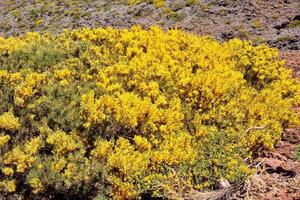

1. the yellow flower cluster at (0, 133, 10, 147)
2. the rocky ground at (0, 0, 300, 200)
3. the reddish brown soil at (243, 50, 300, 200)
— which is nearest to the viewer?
the reddish brown soil at (243, 50, 300, 200)

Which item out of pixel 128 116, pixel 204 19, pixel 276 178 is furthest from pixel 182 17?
pixel 276 178

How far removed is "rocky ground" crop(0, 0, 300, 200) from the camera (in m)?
9.49

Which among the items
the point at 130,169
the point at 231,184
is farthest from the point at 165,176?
the point at 231,184

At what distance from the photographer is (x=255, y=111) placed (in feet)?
31.3

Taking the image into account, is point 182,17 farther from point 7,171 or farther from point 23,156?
point 7,171

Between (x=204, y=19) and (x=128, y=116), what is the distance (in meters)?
19.5

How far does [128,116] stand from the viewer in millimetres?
8305

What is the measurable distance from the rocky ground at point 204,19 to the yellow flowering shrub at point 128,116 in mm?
870

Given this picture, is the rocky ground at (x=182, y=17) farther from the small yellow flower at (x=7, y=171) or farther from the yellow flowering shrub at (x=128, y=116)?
the small yellow flower at (x=7, y=171)

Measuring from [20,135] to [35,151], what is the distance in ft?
2.46

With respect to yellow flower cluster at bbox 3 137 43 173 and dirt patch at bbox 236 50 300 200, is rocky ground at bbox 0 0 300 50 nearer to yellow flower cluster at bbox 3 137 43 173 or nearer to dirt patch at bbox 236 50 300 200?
dirt patch at bbox 236 50 300 200

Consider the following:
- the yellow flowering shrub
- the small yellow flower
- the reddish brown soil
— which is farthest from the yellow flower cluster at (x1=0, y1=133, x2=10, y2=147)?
the reddish brown soil

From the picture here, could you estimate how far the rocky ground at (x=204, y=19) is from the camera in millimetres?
9492

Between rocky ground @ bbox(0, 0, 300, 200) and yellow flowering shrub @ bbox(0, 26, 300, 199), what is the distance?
2.85 ft
